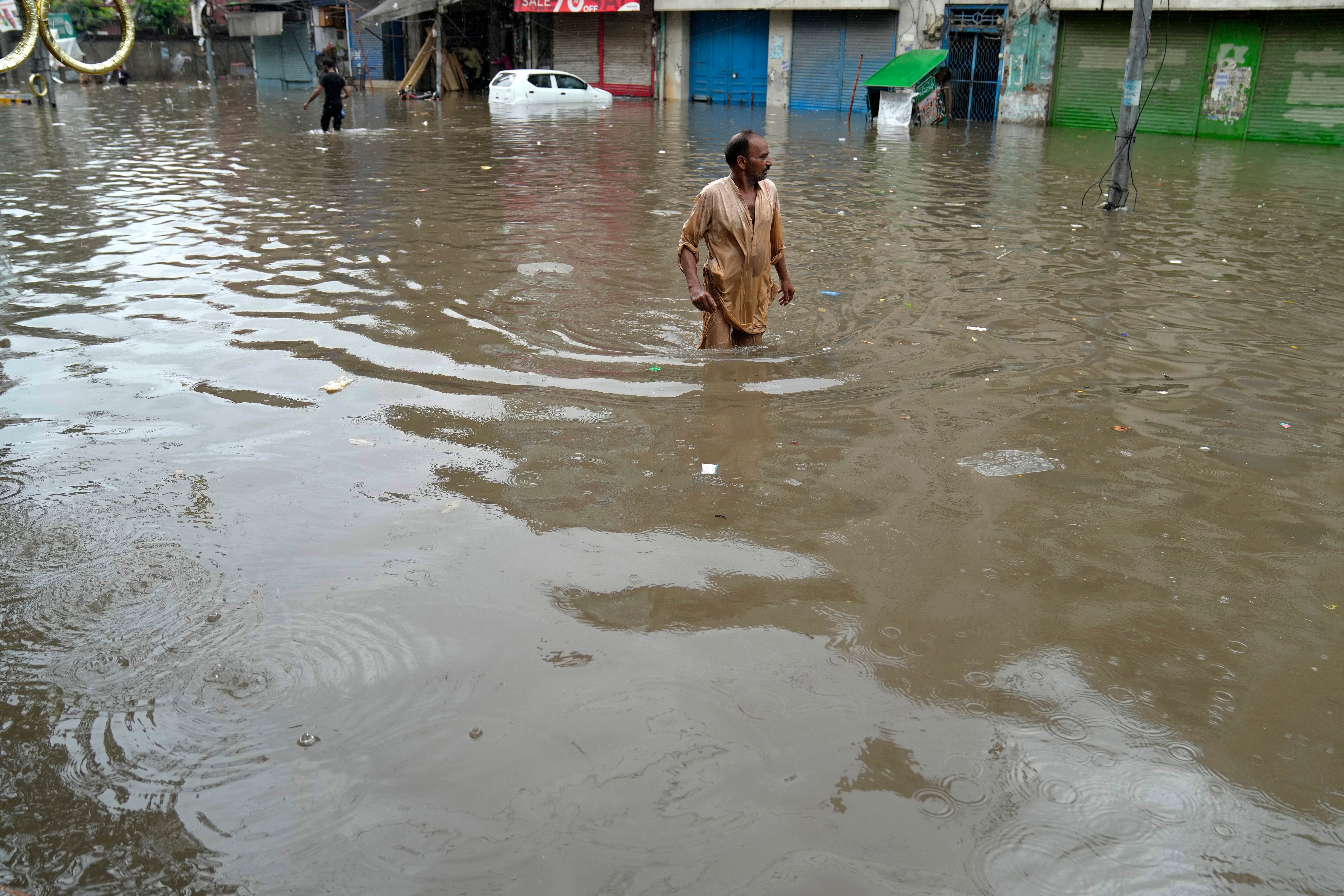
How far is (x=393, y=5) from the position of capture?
3316 cm

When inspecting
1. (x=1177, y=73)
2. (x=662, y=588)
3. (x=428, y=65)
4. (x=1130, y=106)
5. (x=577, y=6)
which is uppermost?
(x=577, y=6)

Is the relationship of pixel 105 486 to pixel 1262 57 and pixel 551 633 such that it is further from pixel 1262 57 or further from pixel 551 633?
pixel 1262 57

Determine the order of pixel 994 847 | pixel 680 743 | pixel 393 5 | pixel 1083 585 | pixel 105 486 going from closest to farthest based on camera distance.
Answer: pixel 994 847, pixel 680 743, pixel 1083 585, pixel 105 486, pixel 393 5

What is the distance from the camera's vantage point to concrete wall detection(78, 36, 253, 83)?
43.9 meters

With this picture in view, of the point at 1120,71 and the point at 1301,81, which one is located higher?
the point at 1120,71

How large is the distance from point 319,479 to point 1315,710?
3474 mm

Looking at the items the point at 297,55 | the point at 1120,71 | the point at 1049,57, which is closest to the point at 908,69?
the point at 1049,57

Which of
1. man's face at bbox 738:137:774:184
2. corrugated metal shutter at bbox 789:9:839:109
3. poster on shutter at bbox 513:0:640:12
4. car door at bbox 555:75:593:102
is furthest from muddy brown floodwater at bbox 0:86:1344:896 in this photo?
poster on shutter at bbox 513:0:640:12

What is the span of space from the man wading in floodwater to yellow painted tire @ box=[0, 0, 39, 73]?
A: 11.1 feet

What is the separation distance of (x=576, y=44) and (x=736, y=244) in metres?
32.7

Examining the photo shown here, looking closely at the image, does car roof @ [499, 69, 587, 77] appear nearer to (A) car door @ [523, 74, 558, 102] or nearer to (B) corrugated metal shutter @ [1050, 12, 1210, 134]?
(A) car door @ [523, 74, 558, 102]

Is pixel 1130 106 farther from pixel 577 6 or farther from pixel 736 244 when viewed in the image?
pixel 577 6

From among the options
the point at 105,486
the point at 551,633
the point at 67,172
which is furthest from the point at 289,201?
the point at 551,633

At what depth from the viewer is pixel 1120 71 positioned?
2259cm
